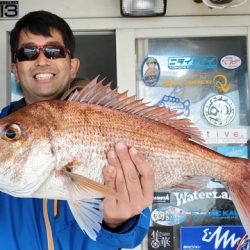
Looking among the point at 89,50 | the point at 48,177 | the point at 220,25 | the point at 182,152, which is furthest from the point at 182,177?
the point at 89,50

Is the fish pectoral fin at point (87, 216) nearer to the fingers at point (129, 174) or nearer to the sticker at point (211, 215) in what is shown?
the fingers at point (129, 174)

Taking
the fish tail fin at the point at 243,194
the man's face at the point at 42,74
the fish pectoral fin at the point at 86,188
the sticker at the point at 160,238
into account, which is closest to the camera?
the fish pectoral fin at the point at 86,188

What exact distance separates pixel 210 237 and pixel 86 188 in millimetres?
2052

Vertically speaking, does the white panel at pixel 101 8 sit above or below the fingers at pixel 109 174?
above

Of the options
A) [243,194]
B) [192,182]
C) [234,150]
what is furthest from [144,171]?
[234,150]

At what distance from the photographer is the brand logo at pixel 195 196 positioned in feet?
10.9

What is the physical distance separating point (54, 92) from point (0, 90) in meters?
1.54

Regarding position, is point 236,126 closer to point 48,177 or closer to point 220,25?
point 220,25

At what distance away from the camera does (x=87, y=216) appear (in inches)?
59.8

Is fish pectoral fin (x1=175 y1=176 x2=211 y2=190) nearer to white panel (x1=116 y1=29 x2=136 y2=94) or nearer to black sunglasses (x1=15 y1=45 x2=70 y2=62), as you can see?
black sunglasses (x1=15 y1=45 x2=70 y2=62)

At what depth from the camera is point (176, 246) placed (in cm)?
328

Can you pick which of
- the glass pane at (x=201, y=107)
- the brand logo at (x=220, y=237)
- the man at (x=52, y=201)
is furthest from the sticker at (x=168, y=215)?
the man at (x=52, y=201)

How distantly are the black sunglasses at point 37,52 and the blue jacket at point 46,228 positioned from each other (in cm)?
56

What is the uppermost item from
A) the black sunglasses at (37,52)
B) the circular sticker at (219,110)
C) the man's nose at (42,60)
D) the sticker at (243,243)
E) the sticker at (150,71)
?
the sticker at (150,71)
